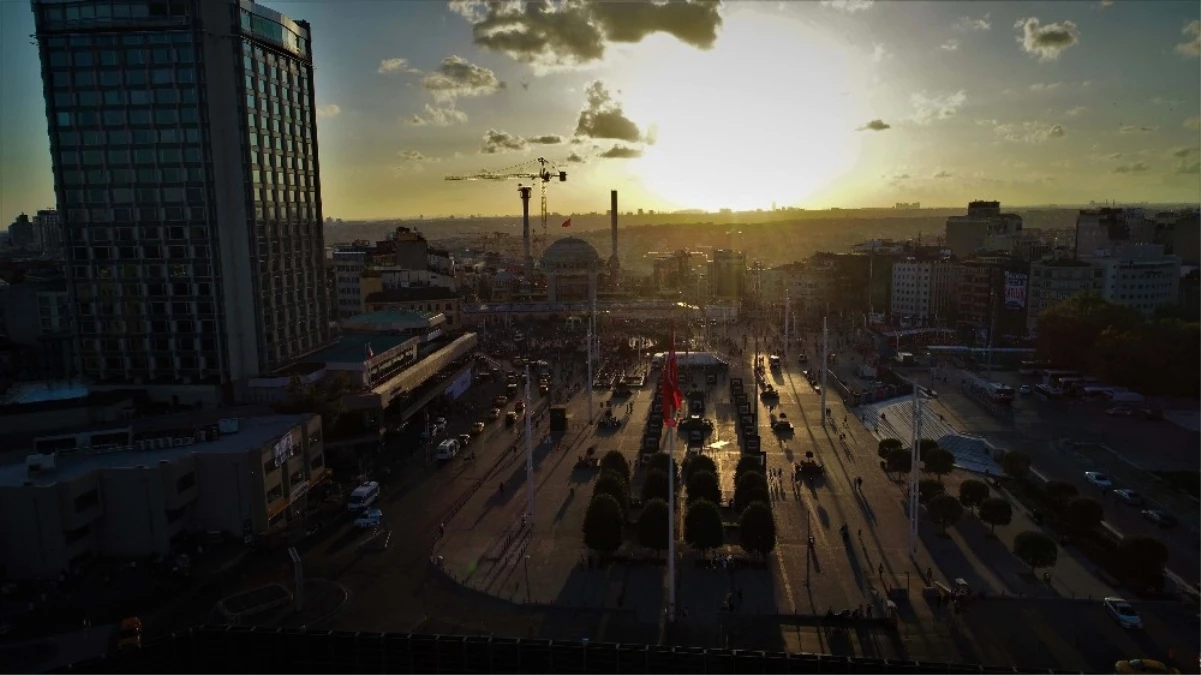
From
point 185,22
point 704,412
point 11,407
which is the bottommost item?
point 704,412

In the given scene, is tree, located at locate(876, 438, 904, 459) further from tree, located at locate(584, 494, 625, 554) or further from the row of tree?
the row of tree

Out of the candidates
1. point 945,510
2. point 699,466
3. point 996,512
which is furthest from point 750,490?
point 996,512

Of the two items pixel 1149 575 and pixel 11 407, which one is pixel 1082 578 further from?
pixel 11 407

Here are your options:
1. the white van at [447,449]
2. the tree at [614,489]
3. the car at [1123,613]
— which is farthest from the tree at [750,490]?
the white van at [447,449]

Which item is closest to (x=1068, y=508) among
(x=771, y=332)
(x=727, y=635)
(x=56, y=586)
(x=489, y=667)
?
(x=727, y=635)

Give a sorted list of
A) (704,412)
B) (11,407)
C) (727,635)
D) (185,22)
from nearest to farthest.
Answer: (727,635) < (11,407) < (185,22) < (704,412)

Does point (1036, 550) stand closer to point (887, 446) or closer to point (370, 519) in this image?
point (887, 446)
